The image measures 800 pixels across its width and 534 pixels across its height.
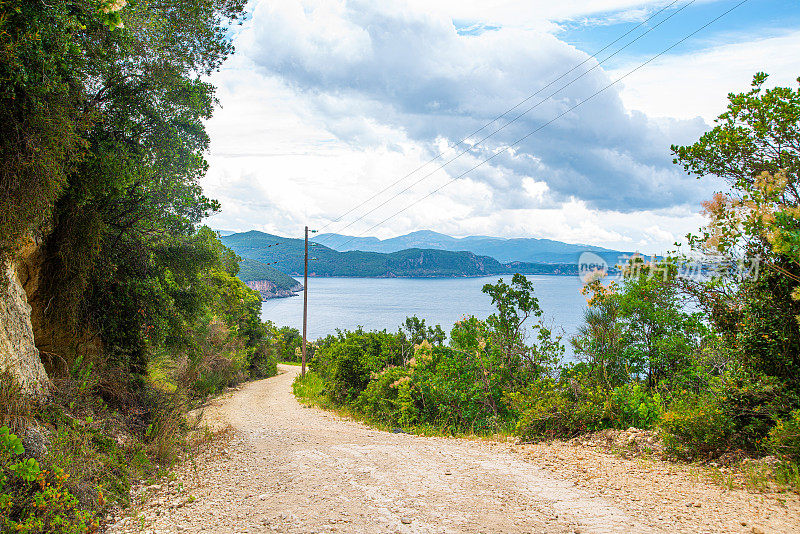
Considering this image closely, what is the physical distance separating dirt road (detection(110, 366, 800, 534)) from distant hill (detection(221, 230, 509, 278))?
74363 millimetres

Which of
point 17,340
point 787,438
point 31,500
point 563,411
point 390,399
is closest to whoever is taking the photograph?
point 31,500

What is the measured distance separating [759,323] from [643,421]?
8.93 feet

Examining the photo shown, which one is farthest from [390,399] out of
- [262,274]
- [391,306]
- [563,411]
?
[262,274]

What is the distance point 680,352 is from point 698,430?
3.39m

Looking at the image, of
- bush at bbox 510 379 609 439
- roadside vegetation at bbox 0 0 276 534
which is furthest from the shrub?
roadside vegetation at bbox 0 0 276 534

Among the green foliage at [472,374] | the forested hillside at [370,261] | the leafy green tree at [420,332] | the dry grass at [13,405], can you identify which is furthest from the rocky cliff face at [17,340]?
the forested hillside at [370,261]

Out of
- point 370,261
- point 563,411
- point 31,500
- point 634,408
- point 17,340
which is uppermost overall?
point 370,261

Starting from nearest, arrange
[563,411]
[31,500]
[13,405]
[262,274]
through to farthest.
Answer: [31,500] < [13,405] < [563,411] < [262,274]

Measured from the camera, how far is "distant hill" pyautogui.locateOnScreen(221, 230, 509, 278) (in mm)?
89688

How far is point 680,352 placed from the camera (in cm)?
936

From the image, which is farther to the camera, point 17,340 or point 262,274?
point 262,274

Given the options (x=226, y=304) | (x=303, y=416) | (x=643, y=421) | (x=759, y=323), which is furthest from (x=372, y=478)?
(x=226, y=304)

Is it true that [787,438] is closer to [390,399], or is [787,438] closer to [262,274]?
[390,399]

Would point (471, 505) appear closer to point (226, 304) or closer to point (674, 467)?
point (674, 467)
